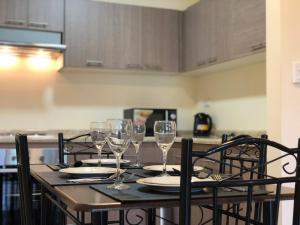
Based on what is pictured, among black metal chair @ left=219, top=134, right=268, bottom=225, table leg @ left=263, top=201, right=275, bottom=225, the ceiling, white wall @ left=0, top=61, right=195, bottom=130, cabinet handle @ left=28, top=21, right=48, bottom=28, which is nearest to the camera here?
table leg @ left=263, top=201, right=275, bottom=225

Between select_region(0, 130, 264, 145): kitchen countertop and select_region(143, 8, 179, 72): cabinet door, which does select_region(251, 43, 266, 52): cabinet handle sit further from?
select_region(143, 8, 179, 72): cabinet door

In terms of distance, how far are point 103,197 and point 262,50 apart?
2.25 metres

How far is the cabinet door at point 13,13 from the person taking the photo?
366 cm

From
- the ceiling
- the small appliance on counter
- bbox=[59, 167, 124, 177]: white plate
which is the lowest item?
bbox=[59, 167, 124, 177]: white plate

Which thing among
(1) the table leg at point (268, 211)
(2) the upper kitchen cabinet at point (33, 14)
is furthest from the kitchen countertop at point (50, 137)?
(1) the table leg at point (268, 211)

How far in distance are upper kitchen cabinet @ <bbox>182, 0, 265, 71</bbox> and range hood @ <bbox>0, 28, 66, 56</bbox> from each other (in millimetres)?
1208

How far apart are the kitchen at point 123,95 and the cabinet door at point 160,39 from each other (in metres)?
0.20

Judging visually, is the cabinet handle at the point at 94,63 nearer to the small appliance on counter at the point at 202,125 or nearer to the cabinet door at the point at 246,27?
the small appliance on counter at the point at 202,125

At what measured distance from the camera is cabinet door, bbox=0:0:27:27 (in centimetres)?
366

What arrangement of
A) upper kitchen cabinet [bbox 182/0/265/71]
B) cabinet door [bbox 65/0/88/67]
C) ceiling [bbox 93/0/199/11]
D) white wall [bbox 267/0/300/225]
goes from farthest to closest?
1. ceiling [bbox 93/0/199/11]
2. cabinet door [bbox 65/0/88/67]
3. upper kitchen cabinet [bbox 182/0/265/71]
4. white wall [bbox 267/0/300/225]

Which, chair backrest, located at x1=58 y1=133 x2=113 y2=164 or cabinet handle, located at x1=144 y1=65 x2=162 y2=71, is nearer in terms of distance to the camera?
chair backrest, located at x1=58 y1=133 x2=113 y2=164

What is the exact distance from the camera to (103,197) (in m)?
1.15

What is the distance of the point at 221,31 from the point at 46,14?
1.53 metres

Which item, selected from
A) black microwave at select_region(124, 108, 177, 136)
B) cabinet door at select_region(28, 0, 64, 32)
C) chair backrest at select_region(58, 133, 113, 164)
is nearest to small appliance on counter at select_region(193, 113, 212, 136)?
black microwave at select_region(124, 108, 177, 136)
